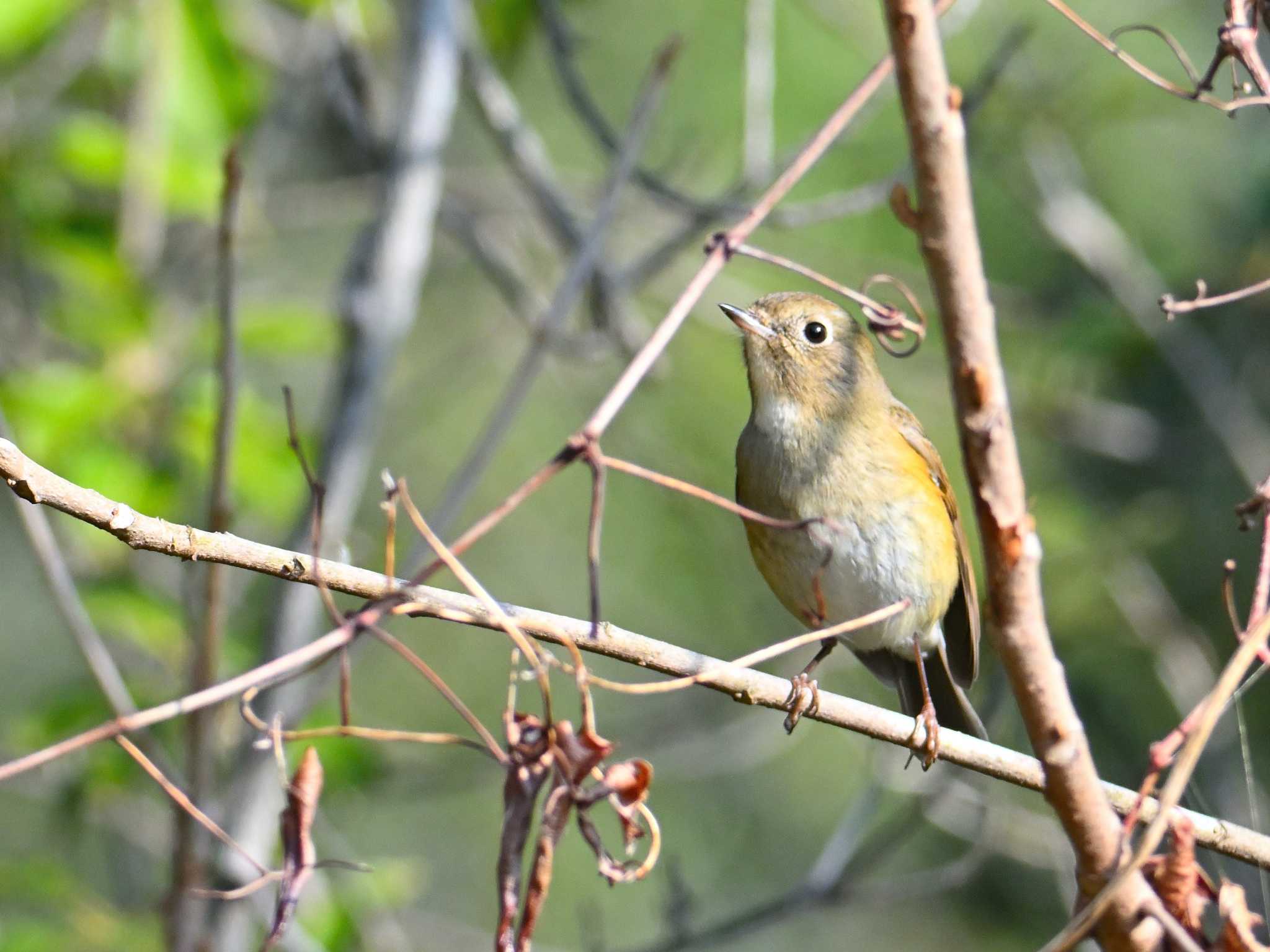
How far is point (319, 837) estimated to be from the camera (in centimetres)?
598

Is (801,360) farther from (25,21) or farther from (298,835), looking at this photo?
(298,835)

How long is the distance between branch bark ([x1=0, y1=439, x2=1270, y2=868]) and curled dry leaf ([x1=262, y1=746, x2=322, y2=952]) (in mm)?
124

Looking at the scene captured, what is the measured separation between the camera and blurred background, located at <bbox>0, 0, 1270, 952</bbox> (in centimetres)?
375

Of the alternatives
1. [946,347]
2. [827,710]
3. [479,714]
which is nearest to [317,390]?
[479,714]

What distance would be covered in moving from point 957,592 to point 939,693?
0.38 metres

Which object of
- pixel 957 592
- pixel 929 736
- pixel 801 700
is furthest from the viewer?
pixel 957 592

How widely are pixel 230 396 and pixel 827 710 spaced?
4.60 ft

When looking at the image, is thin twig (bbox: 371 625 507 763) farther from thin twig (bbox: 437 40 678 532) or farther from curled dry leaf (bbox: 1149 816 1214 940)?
thin twig (bbox: 437 40 678 532)

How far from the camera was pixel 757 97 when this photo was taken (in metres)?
4.25

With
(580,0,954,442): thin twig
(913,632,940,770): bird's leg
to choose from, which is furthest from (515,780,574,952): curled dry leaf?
(913,632,940,770): bird's leg

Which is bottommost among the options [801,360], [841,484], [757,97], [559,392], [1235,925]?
[1235,925]

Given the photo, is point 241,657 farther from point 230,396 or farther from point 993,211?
point 993,211

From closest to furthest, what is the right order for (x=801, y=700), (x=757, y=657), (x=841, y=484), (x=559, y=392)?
(x=757, y=657) → (x=801, y=700) → (x=841, y=484) → (x=559, y=392)

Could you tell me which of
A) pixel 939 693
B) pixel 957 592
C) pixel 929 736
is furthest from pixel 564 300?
pixel 939 693
